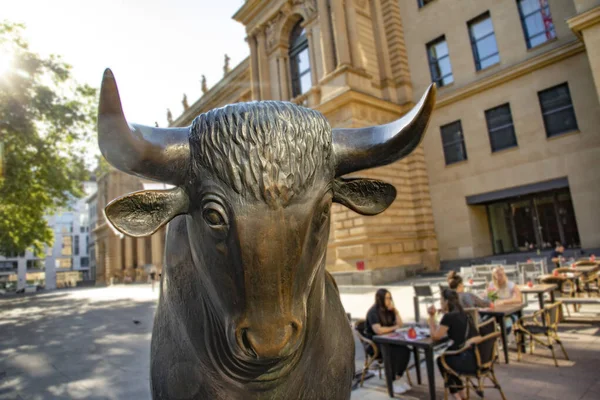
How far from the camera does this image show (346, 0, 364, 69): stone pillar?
661 inches

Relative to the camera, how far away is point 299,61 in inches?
809

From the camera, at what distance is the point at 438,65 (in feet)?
60.9

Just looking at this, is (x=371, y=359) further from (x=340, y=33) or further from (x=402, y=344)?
(x=340, y=33)

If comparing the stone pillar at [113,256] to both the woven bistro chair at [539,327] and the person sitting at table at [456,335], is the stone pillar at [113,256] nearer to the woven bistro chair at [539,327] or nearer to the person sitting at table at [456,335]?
the woven bistro chair at [539,327]

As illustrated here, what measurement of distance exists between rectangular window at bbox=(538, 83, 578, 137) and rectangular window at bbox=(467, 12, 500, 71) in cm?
286

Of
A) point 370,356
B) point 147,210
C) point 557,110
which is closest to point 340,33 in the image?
point 557,110

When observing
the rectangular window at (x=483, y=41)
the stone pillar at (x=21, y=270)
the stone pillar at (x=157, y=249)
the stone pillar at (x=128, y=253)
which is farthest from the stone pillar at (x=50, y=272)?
the rectangular window at (x=483, y=41)

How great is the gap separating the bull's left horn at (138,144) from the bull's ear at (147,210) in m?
0.06

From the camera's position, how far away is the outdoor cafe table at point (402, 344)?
427 centimetres

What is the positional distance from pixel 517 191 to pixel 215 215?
1721 centimetres

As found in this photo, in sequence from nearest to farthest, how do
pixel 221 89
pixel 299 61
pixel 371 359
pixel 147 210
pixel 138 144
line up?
pixel 138 144 < pixel 147 210 < pixel 371 359 < pixel 299 61 < pixel 221 89

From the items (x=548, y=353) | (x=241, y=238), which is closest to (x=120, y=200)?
(x=241, y=238)

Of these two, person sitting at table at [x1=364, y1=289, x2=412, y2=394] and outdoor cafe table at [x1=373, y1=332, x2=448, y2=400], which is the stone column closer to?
person sitting at table at [x1=364, y1=289, x2=412, y2=394]

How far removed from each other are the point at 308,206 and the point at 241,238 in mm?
235
